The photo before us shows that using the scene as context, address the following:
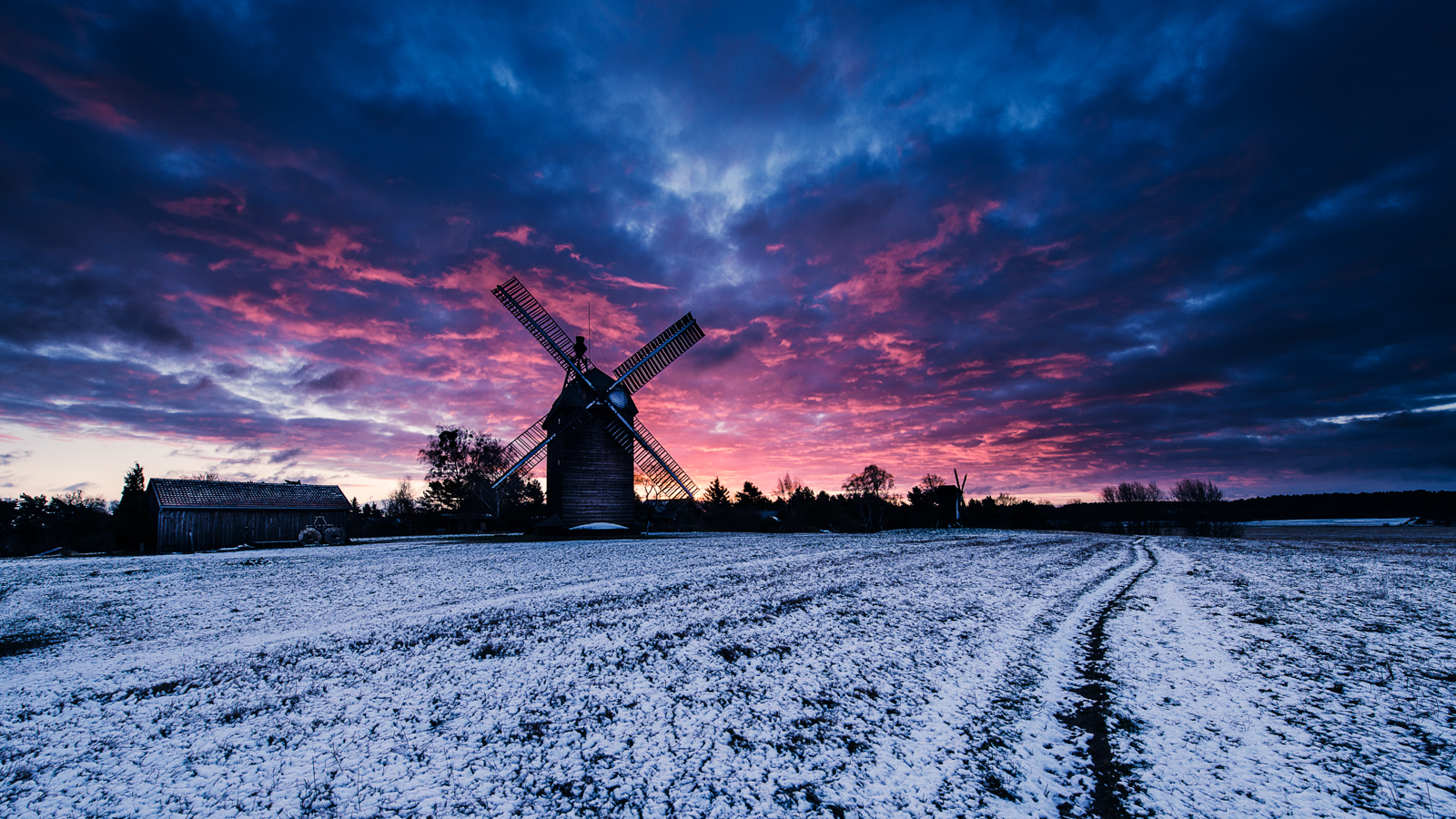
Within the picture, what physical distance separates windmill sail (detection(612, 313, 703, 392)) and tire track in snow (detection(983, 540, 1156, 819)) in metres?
32.7

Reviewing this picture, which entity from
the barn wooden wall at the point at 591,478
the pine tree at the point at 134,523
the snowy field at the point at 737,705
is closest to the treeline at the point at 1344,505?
the barn wooden wall at the point at 591,478

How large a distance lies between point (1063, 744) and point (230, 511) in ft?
165

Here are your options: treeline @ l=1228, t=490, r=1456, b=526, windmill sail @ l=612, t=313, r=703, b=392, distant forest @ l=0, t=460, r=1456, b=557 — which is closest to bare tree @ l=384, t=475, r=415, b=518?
distant forest @ l=0, t=460, r=1456, b=557

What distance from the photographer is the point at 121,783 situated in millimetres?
3748

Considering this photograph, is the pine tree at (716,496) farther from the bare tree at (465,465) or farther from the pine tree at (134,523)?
the pine tree at (134,523)

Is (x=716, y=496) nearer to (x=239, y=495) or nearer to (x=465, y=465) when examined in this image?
(x=465, y=465)

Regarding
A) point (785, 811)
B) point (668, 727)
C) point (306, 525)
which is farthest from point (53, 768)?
point (306, 525)

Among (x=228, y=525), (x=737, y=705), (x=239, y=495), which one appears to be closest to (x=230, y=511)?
(x=228, y=525)

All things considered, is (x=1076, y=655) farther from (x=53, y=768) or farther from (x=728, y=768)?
(x=53, y=768)

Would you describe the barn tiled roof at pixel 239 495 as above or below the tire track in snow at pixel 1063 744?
above

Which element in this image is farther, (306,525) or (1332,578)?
(306,525)

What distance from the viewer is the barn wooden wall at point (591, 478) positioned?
32000 millimetres

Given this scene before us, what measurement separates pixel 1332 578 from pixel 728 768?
18.0 meters

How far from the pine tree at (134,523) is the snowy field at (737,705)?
36.1 metres
